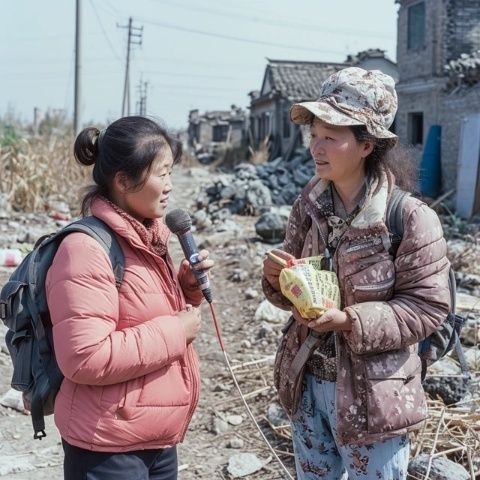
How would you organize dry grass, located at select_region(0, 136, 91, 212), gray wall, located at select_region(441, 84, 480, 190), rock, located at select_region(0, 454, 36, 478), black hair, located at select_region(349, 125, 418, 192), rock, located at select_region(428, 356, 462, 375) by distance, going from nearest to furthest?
1. black hair, located at select_region(349, 125, 418, 192)
2. rock, located at select_region(0, 454, 36, 478)
3. rock, located at select_region(428, 356, 462, 375)
4. dry grass, located at select_region(0, 136, 91, 212)
5. gray wall, located at select_region(441, 84, 480, 190)

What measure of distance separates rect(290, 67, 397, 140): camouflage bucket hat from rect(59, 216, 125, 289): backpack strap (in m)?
0.73

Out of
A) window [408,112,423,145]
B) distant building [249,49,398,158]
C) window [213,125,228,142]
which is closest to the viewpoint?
window [408,112,423,145]

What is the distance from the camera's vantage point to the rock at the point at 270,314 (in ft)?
19.9

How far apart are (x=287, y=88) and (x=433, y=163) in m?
14.5

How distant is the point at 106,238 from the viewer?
1854mm

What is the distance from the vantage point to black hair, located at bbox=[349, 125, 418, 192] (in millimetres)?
2078

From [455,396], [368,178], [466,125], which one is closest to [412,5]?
[466,125]

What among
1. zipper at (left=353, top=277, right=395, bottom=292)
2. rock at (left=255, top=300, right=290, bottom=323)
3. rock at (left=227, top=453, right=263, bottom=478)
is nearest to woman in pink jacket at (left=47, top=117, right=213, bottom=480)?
zipper at (left=353, top=277, right=395, bottom=292)

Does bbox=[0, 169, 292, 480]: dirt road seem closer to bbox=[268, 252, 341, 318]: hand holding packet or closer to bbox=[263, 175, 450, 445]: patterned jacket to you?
bbox=[263, 175, 450, 445]: patterned jacket

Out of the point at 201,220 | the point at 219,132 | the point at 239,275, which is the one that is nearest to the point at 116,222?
the point at 239,275

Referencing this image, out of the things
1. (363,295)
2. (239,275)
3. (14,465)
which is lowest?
(14,465)

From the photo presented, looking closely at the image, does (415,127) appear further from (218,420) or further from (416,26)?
(218,420)

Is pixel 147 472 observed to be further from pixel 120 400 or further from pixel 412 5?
pixel 412 5

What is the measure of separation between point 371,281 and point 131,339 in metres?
0.76
